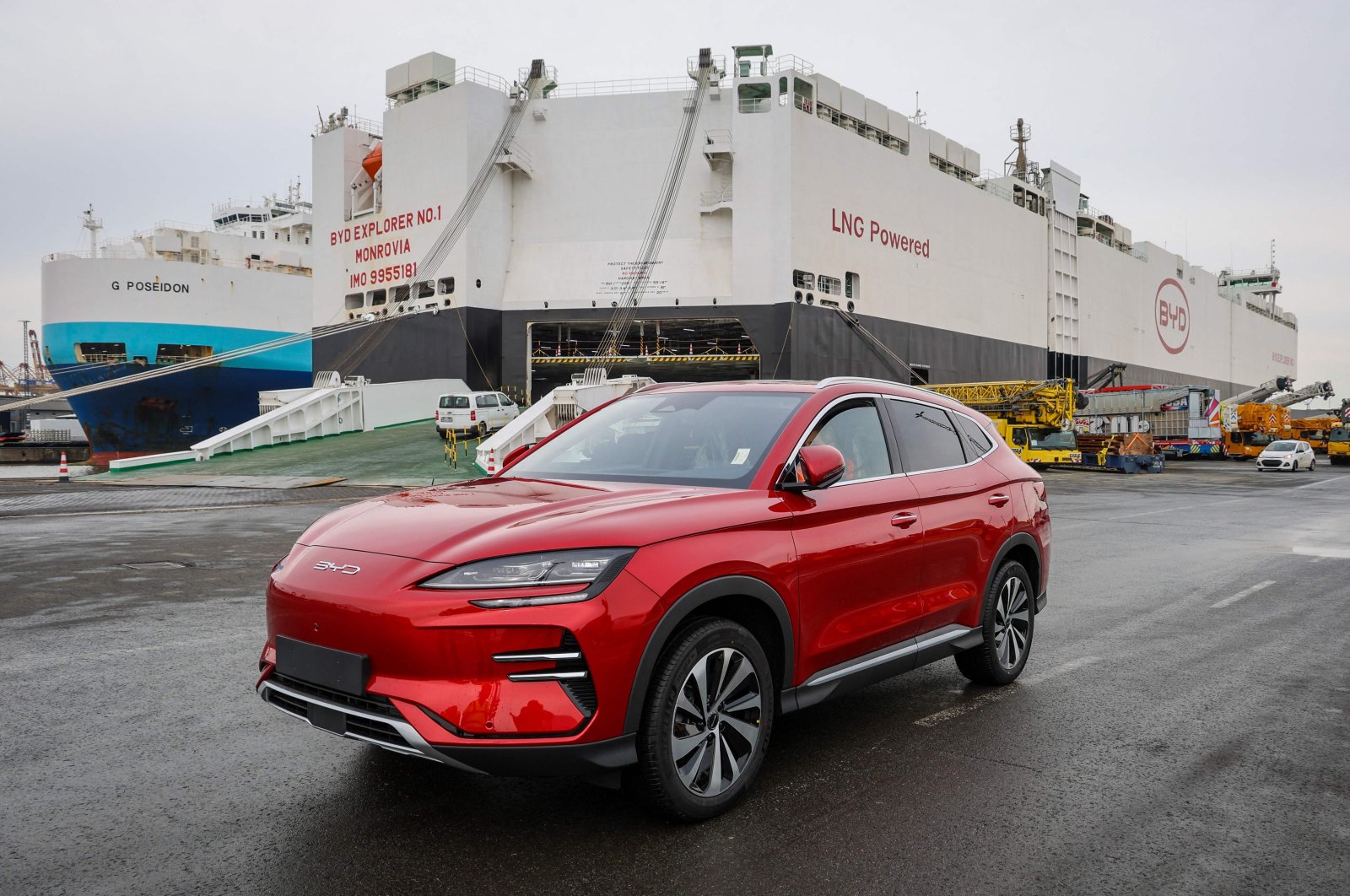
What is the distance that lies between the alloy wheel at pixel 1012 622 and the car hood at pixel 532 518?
7.24 feet

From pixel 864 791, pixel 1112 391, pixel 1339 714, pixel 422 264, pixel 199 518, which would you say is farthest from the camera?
pixel 1112 391

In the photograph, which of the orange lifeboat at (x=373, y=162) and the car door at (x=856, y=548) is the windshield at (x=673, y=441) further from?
the orange lifeboat at (x=373, y=162)

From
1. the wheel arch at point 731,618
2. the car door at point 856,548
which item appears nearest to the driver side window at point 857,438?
the car door at point 856,548

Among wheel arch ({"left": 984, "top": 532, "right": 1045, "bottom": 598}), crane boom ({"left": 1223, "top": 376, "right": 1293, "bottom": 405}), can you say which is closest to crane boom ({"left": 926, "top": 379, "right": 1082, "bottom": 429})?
crane boom ({"left": 1223, "top": 376, "right": 1293, "bottom": 405})

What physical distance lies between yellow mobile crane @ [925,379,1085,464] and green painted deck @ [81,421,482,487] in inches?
754

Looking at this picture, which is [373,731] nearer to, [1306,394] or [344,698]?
[344,698]

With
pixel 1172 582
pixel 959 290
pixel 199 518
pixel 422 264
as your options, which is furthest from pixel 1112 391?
pixel 199 518

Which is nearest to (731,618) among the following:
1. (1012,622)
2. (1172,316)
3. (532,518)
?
(532,518)

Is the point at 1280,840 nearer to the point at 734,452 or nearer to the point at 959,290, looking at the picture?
the point at 734,452

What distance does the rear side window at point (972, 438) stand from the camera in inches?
204

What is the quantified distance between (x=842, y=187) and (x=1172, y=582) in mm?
31104

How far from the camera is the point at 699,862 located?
3.03m

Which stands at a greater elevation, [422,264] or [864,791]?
[422,264]

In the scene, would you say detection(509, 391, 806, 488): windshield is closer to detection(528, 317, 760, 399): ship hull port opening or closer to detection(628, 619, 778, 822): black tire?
detection(628, 619, 778, 822): black tire
